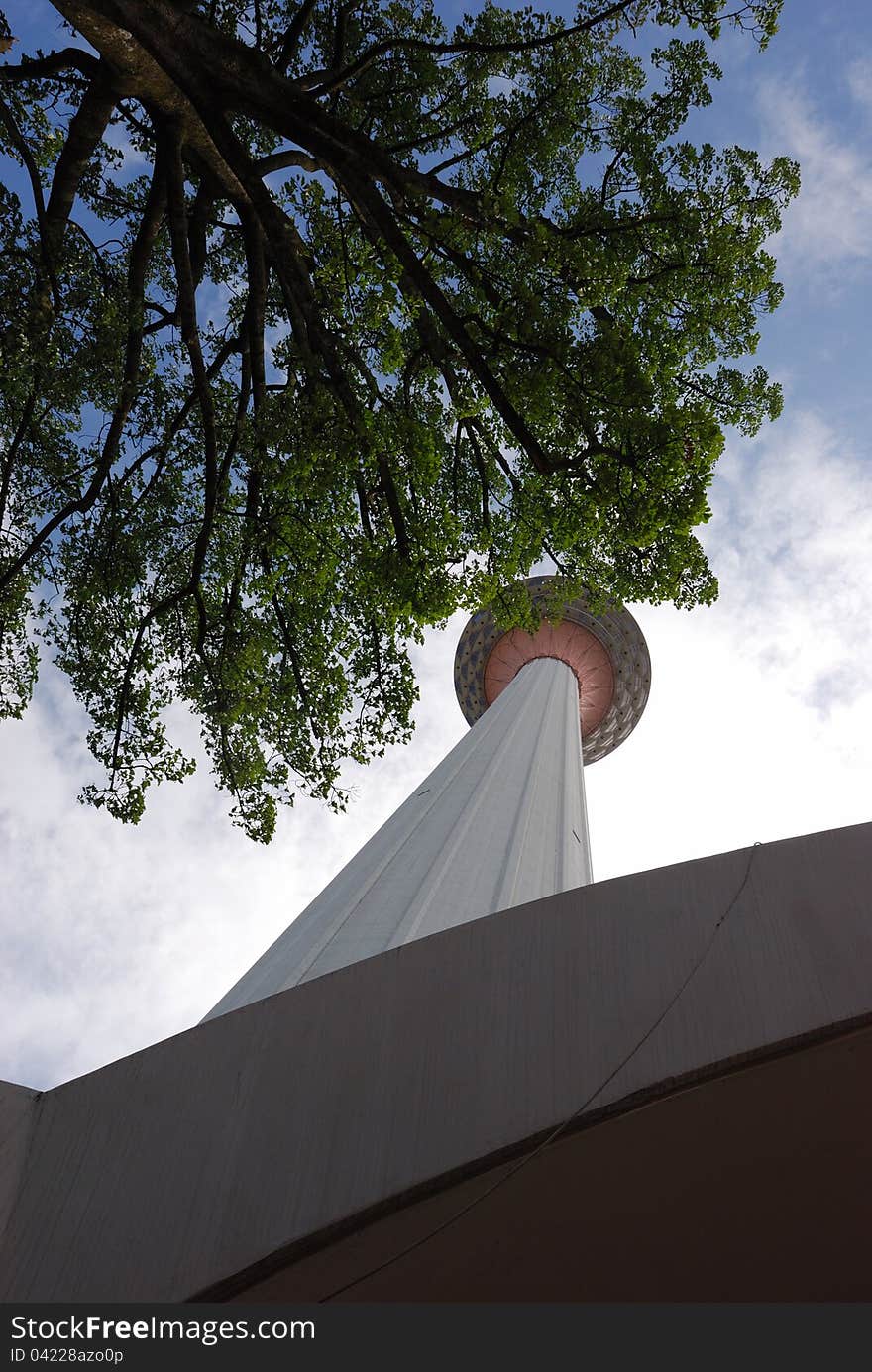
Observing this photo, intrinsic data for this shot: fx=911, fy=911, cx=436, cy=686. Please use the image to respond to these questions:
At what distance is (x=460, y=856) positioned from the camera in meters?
9.87

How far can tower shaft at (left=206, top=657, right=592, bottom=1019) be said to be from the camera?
7.44m

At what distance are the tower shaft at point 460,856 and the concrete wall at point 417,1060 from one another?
3.09 m

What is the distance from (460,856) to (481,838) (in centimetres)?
89

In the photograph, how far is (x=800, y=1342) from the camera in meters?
2.07

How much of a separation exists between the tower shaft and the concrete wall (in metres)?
3.09

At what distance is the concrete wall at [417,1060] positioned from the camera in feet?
6.05

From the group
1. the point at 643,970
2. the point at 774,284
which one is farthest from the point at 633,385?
the point at 643,970

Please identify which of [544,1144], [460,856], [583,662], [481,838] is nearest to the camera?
[544,1144]

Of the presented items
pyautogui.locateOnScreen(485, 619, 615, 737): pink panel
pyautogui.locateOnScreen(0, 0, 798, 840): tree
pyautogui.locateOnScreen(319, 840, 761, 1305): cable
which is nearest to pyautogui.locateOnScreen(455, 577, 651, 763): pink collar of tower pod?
pyautogui.locateOnScreen(485, 619, 615, 737): pink panel

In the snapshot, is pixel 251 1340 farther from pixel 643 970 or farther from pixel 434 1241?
pixel 643 970

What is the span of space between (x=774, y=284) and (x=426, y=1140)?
7.50m

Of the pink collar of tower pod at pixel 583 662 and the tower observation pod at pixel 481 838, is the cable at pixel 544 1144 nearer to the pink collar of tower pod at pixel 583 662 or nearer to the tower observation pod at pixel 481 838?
the tower observation pod at pixel 481 838

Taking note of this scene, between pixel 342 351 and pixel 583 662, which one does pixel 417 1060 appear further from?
pixel 583 662

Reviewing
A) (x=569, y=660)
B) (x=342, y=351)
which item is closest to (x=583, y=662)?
(x=569, y=660)
